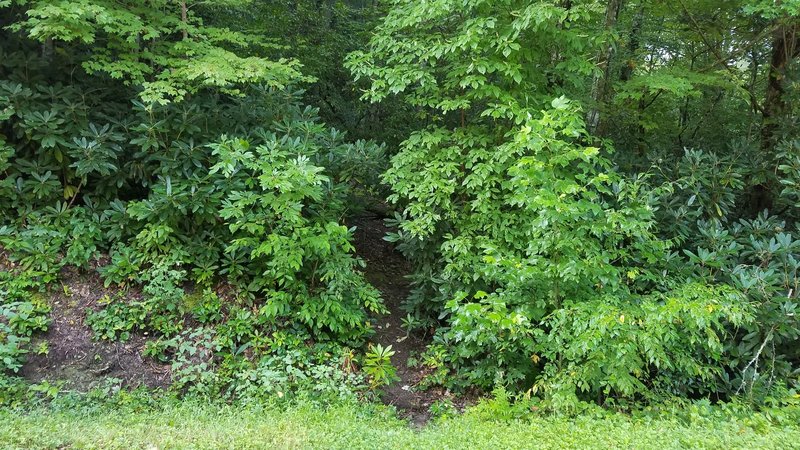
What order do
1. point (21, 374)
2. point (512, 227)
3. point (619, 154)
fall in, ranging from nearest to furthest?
point (21, 374)
point (512, 227)
point (619, 154)

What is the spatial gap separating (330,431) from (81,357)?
275cm

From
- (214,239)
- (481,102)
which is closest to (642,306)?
(481,102)

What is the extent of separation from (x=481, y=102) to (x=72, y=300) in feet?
16.2

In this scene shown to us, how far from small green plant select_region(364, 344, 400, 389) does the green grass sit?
0.74 meters

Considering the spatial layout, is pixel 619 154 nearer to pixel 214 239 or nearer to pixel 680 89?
pixel 680 89

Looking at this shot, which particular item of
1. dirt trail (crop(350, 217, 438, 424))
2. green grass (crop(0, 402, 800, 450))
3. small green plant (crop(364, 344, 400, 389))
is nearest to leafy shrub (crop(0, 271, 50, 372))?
green grass (crop(0, 402, 800, 450))

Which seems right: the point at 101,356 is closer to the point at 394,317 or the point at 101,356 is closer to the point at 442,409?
the point at 394,317

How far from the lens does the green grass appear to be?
3086mm

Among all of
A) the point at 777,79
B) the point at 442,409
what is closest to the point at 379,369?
the point at 442,409

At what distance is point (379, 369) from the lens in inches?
190

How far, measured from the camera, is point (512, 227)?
16.3 ft

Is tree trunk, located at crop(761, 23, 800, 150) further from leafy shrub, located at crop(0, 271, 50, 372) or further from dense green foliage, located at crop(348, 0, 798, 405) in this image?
leafy shrub, located at crop(0, 271, 50, 372)

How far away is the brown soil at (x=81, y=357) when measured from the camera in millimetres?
4422

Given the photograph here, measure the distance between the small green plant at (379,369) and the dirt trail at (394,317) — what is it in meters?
0.22
